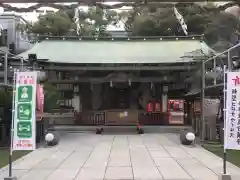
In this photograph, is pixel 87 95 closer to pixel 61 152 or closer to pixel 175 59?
pixel 175 59

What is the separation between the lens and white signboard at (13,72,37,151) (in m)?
8.39

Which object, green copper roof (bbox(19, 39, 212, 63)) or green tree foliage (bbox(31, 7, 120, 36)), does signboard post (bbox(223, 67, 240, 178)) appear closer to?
green copper roof (bbox(19, 39, 212, 63))

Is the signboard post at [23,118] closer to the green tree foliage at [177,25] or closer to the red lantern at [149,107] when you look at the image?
the red lantern at [149,107]

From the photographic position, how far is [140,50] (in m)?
23.2

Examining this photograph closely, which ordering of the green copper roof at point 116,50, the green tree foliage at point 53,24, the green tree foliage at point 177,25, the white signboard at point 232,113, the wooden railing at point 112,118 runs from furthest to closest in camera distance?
the green tree foliage at point 53,24, the green tree foliage at point 177,25, the wooden railing at point 112,118, the green copper roof at point 116,50, the white signboard at point 232,113

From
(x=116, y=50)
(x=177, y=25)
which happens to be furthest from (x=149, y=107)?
(x=177, y=25)

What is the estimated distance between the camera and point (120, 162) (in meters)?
11.0

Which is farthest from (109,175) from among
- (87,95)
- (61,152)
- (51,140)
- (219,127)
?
(87,95)

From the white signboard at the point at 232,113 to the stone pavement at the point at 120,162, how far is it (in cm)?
116

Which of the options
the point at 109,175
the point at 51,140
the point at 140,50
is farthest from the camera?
the point at 140,50

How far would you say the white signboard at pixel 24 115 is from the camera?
330 inches

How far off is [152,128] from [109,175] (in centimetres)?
1245

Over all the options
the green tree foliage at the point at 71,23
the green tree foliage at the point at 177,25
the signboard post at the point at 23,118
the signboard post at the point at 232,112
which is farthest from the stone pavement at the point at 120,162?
the green tree foliage at the point at 71,23

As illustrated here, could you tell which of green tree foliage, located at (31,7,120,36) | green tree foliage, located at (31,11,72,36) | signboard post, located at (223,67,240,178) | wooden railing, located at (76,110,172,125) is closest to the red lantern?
wooden railing, located at (76,110,172,125)
